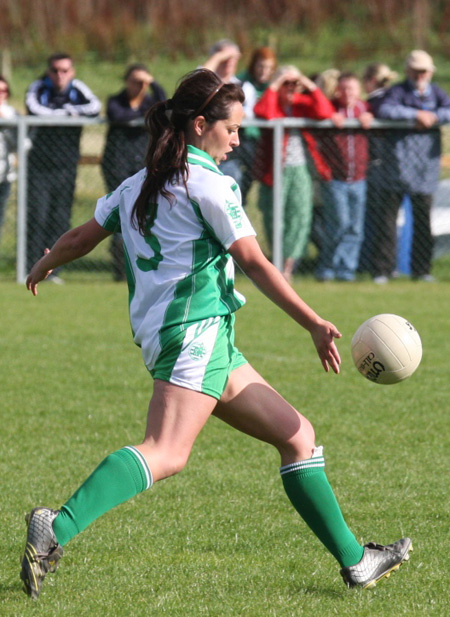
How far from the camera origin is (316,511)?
3.92 meters

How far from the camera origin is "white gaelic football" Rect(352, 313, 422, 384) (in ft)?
13.8

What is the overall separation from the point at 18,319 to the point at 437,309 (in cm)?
414

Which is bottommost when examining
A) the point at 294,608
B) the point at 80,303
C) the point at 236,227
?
the point at 80,303

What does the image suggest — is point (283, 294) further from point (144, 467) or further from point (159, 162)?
point (144, 467)

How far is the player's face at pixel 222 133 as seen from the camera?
380 centimetres

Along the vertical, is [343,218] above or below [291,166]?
below

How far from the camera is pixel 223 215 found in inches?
144

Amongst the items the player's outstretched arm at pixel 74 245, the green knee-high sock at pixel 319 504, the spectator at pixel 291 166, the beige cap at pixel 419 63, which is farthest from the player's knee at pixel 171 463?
the beige cap at pixel 419 63

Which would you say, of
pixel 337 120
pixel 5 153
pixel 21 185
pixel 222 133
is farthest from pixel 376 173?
pixel 222 133

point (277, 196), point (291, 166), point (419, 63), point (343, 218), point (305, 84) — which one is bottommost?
point (343, 218)

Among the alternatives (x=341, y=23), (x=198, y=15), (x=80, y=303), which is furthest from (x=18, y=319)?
(x=341, y=23)

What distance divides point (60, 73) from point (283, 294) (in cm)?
885

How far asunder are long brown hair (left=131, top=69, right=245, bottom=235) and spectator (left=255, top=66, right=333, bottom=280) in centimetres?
835

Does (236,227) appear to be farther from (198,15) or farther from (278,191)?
(198,15)
